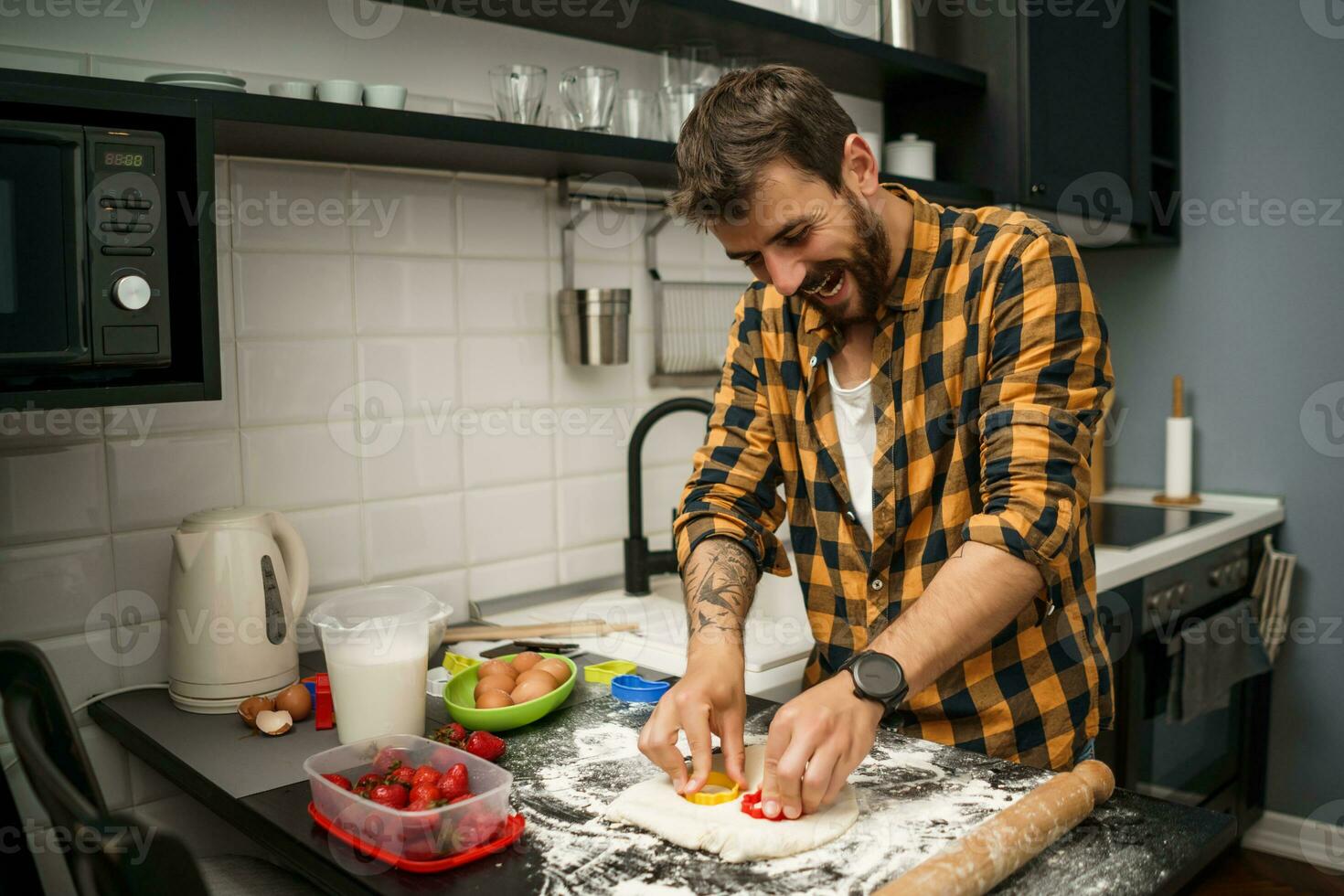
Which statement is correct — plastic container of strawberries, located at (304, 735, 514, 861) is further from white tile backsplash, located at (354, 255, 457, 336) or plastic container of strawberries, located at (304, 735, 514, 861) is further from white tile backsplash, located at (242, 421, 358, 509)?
white tile backsplash, located at (354, 255, 457, 336)

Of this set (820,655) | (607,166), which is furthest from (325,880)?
(607,166)

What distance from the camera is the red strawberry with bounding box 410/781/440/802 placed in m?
1.02

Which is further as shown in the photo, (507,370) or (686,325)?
(686,325)

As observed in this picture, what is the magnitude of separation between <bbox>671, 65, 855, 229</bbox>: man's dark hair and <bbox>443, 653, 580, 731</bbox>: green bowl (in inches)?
23.2

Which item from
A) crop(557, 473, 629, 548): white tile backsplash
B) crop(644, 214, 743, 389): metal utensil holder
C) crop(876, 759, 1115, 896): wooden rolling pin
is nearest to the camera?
crop(876, 759, 1115, 896): wooden rolling pin

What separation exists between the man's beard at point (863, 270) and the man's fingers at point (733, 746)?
1.63 feet

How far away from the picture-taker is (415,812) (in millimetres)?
965

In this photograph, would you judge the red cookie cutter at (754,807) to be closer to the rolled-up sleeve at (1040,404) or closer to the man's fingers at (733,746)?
the man's fingers at (733,746)

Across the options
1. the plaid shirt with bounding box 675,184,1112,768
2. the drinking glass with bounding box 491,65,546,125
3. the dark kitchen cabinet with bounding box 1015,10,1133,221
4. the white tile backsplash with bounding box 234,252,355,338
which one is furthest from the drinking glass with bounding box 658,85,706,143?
the dark kitchen cabinet with bounding box 1015,10,1133,221

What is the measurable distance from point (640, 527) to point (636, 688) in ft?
1.90

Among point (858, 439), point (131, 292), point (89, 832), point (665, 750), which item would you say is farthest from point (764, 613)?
point (89, 832)

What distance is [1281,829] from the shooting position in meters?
2.82

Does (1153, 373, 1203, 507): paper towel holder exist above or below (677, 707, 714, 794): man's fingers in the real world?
above

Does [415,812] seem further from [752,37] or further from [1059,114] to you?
[1059,114]
